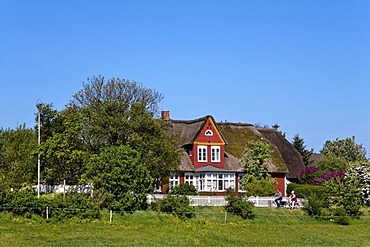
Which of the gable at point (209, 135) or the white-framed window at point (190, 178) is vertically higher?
the gable at point (209, 135)

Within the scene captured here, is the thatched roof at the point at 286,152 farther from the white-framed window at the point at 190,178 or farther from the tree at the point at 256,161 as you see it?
the white-framed window at the point at 190,178

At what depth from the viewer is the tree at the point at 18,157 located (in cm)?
4484

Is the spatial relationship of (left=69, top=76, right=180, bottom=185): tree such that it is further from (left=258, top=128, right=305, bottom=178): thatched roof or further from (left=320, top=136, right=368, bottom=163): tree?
(left=320, top=136, right=368, bottom=163): tree

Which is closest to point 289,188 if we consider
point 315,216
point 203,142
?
point 203,142

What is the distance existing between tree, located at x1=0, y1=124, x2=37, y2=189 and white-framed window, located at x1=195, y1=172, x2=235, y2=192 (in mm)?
15137

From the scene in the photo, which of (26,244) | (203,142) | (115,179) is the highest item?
(203,142)

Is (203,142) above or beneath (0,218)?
above

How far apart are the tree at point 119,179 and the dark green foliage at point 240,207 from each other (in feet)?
17.1

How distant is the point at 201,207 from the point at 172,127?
19.9 m

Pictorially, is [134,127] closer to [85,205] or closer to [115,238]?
[85,205]

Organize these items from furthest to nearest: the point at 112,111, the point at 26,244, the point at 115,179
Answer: the point at 112,111 → the point at 115,179 → the point at 26,244

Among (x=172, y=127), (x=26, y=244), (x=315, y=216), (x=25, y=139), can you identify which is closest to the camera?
(x=26, y=244)

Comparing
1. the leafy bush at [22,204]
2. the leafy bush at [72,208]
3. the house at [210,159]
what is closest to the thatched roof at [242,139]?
the house at [210,159]

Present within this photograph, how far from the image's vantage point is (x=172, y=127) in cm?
5819
